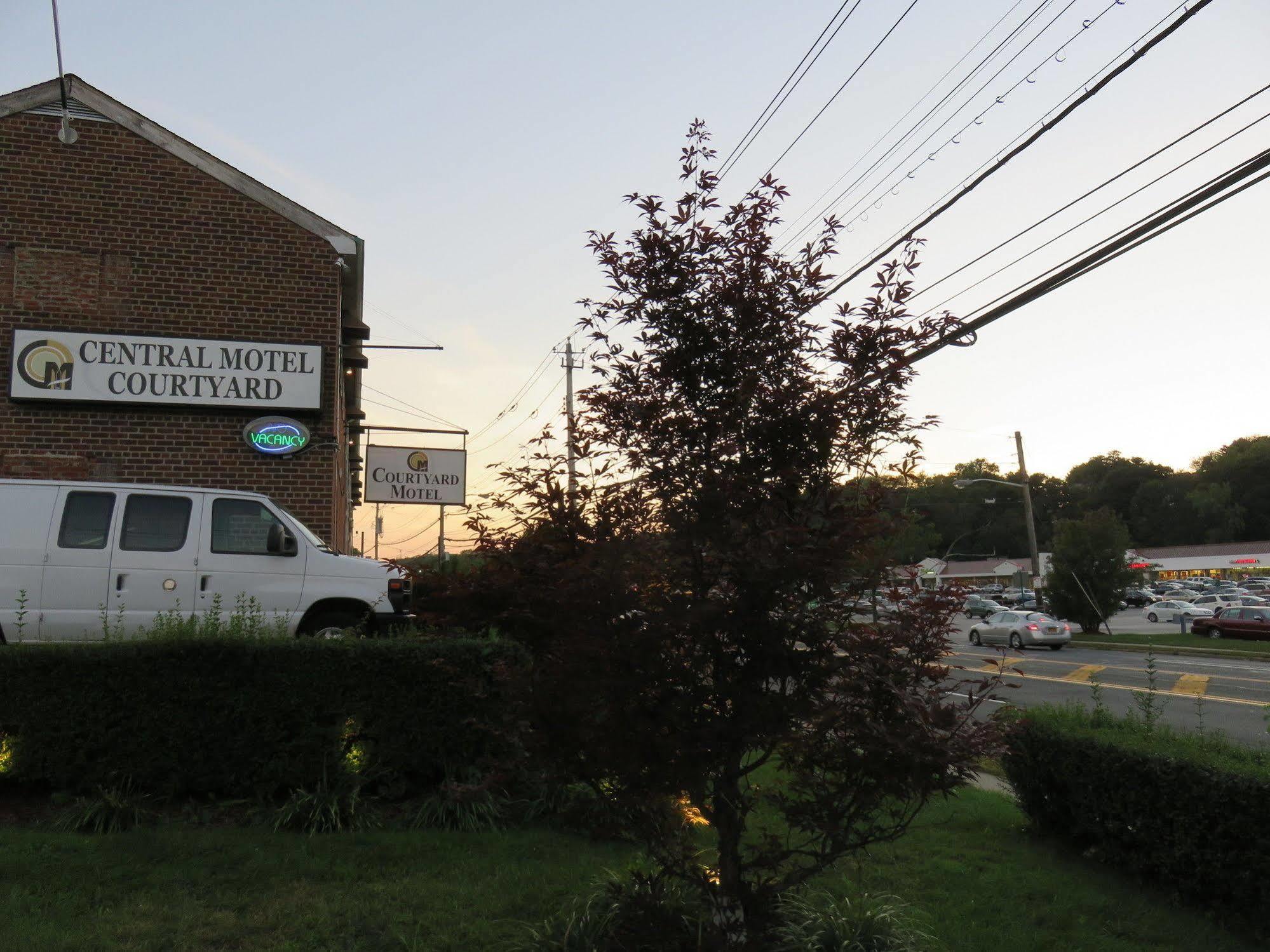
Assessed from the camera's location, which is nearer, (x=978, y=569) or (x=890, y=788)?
(x=890, y=788)

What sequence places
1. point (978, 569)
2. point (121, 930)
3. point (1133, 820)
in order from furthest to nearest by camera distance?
point (978, 569) → point (1133, 820) → point (121, 930)

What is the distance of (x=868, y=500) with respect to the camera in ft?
13.0

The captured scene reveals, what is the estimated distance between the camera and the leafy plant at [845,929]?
4.26m

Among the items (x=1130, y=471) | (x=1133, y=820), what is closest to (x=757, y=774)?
(x=1133, y=820)

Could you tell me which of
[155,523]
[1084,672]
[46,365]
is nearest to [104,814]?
[155,523]

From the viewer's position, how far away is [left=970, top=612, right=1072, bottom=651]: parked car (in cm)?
3359

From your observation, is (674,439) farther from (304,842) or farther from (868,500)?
(304,842)

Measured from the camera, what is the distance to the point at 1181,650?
30.2 metres

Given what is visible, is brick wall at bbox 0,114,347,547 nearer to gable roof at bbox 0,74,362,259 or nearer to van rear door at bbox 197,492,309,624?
gable roof at bbox 0,74,362,259

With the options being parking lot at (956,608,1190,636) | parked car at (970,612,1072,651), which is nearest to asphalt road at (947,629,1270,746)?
parked car at (970,612,1072,651)

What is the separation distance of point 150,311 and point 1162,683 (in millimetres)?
19829

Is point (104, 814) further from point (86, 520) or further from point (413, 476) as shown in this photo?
point (413, 476)

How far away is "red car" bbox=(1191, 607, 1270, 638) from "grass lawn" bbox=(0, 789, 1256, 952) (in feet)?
125

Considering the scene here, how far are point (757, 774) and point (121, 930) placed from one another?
5537 millimetres
